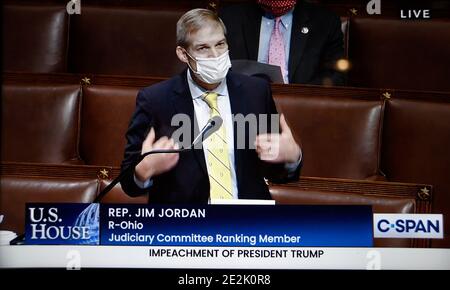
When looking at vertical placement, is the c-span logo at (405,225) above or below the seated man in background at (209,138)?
below

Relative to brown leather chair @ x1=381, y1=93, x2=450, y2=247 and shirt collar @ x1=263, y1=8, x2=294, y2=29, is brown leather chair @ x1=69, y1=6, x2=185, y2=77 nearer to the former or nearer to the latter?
shirt collar @ x1=263, y1=8, x2=294, y2=29

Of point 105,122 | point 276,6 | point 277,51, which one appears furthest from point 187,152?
point 276,6

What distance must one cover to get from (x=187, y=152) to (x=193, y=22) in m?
0.32

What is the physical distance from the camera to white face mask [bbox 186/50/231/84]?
1765 mm

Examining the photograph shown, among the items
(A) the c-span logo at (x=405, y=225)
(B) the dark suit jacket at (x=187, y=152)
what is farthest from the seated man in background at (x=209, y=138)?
(A) the c-span logo at (x=405, y=225)

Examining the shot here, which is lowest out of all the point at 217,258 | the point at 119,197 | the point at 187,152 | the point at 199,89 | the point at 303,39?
the point at 217,258

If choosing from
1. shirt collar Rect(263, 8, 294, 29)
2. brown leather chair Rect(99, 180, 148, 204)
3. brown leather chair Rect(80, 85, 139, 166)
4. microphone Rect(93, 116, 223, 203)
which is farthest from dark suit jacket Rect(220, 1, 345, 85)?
brown leather chair Rect(99, 180, 148, 204)

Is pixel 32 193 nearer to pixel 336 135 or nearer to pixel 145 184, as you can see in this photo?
pixel 145 184

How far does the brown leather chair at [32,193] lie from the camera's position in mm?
1739

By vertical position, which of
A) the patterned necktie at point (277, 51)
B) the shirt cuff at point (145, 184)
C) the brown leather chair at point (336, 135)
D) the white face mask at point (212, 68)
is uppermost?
the patterned necktie at point (277, 51)

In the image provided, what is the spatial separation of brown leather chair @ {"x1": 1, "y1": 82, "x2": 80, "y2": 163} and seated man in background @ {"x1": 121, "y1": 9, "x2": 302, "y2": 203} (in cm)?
17

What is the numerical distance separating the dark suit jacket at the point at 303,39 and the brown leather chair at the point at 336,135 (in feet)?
0.24

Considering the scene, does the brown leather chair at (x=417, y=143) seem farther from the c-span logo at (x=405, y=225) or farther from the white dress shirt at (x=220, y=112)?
the white dress shirt at (x=220, y=112)

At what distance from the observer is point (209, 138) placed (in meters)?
1.75
